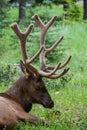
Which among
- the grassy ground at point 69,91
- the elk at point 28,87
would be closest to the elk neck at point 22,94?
the elk at point 28,87

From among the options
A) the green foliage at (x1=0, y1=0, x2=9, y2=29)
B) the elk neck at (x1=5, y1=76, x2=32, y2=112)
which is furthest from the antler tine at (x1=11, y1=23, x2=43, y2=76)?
the green foliage at (x1=0, y1=0, x2=9, y2=29)

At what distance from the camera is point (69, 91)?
35.6 feet

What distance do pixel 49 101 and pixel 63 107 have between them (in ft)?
3.85

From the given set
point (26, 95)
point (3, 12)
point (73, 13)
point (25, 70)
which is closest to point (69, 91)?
point (26, 95)

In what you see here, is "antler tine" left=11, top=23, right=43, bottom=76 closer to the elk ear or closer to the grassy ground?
the elk ear

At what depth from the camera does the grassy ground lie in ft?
26.6

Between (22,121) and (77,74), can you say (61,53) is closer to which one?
(77,74)

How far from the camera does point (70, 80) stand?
39.8 feet

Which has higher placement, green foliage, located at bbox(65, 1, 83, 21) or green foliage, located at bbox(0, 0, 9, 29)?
green foliage, located at bbox(0, 0, 9, 29)

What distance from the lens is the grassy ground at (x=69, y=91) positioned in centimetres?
812

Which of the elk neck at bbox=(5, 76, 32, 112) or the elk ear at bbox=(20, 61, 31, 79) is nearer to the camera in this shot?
the elk ear at bbox=(20, 61, 31, 79)

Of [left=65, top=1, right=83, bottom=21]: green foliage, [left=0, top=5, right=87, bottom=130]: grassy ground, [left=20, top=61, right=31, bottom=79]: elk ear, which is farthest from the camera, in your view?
[left=65, top=1, right=83, bottom=21]: green foliage

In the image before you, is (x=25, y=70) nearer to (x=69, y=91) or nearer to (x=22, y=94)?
A: (x=22, y=94)

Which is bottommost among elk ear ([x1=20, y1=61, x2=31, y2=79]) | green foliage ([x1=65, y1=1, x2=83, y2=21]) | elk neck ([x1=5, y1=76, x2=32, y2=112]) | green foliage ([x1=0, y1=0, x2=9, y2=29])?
green foliage ([x1=65, y1=1, x2=83, y2=21])
